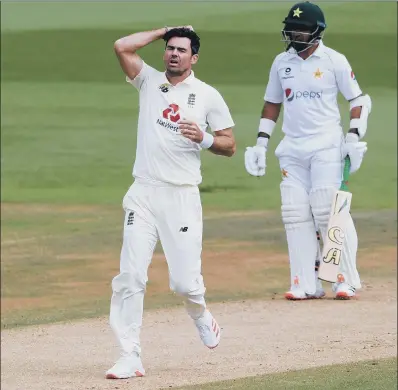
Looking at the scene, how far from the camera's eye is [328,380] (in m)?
8.00

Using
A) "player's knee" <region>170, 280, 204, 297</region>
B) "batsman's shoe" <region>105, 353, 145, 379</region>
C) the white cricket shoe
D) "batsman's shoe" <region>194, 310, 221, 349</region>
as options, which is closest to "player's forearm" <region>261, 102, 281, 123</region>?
the white cricket shoe

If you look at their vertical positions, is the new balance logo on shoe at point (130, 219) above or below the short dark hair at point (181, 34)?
below

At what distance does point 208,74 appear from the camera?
25125 mm

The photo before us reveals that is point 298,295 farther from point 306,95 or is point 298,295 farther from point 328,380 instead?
point 328,380

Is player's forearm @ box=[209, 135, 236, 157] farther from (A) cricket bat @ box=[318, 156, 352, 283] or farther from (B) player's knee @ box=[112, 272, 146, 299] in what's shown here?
(A) cricket bat @ box=[318, 156, 352, 283]

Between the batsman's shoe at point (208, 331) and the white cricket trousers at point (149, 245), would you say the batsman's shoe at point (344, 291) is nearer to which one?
the batsman's shoe at point (208, 331)

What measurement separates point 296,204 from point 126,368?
3001 millimetres

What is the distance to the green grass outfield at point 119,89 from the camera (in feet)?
59.7

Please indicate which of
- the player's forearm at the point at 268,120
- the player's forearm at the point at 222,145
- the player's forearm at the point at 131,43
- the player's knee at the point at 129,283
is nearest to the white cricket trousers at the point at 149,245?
the player's knee at the point at 129,283

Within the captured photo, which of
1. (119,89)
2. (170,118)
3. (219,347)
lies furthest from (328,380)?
(119,89)

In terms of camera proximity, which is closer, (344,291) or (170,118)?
(170,118)

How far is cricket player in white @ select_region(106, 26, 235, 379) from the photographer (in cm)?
802

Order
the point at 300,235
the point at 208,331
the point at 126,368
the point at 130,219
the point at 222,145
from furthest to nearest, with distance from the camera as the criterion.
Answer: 1. the point at 300,235
2. the point at 208,331
3. the point at 222,145
4. the point at 130,219
5. the point at 126,368

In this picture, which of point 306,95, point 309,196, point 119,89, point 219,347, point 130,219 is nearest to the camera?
point 130,219
